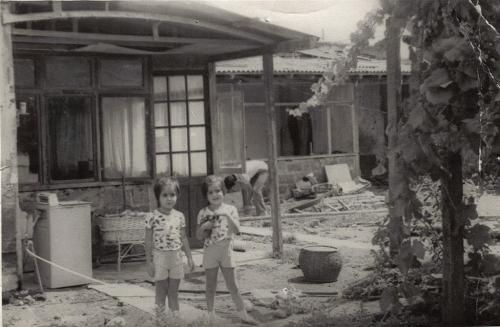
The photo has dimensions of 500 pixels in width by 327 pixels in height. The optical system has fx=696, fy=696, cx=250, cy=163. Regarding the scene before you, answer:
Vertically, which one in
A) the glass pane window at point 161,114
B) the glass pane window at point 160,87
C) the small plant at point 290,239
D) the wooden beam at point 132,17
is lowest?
the small plant at point 290,239

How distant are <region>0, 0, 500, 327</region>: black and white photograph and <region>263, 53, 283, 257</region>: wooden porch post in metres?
0.02

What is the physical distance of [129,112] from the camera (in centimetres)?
1022

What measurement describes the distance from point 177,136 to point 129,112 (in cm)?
91

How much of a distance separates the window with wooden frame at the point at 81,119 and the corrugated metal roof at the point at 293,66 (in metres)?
5.41

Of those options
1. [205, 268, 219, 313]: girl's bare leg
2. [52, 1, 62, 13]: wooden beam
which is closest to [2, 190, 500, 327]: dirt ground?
[205, 268, 219, 313]: girl's bare leg

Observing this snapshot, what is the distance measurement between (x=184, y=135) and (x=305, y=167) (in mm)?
8177

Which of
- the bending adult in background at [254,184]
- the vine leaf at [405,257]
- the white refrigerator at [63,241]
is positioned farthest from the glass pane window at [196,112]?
the vine leaf at [405,257]

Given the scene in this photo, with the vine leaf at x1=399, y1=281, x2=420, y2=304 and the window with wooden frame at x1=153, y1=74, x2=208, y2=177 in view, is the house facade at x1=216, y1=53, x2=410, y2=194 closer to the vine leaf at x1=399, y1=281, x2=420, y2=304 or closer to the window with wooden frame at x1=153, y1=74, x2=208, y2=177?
the window with wooden frame at x1=153, y1=74, x2=208, y2=177

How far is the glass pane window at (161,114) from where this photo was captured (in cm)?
1060

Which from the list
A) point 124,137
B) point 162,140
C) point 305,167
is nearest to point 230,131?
point 162,140

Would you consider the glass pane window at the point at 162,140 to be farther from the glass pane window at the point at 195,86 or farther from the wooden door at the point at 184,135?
the glass pane window at the point at 195,86

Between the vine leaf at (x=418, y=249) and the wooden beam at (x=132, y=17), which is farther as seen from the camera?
the wooden beam at (x=132, y=17)

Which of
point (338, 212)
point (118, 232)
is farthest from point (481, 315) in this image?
point (338, 212)

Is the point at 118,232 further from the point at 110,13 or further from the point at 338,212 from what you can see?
the point at 338,212
